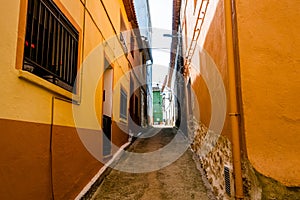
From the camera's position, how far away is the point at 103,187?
4.06 metres

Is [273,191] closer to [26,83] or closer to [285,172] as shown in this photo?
[285,172]

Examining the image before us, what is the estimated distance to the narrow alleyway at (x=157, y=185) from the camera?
12.1 ft

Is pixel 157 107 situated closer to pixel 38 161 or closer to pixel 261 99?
pixel 261 99

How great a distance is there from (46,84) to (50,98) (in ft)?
0.62

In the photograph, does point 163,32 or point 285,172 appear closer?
point 285,172

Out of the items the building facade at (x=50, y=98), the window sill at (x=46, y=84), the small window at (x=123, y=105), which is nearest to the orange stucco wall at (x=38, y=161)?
the building facade at (x=50, y=98)

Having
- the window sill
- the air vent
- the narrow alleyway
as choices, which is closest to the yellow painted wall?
the air vent

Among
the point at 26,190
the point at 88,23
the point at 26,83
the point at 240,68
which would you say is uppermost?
the point at 88,23

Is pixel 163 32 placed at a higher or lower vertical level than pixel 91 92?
higher

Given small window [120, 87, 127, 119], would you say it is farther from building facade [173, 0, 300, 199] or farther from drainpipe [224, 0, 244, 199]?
drainpipe [224, 0, 244, 199]

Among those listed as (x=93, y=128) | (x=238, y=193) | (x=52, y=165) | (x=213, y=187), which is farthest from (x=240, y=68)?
(x=93, y=128)

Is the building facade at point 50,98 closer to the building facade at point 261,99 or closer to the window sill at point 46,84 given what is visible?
the window sill at point 46,84

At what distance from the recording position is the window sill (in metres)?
2.08

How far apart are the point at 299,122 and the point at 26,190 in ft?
8.88
